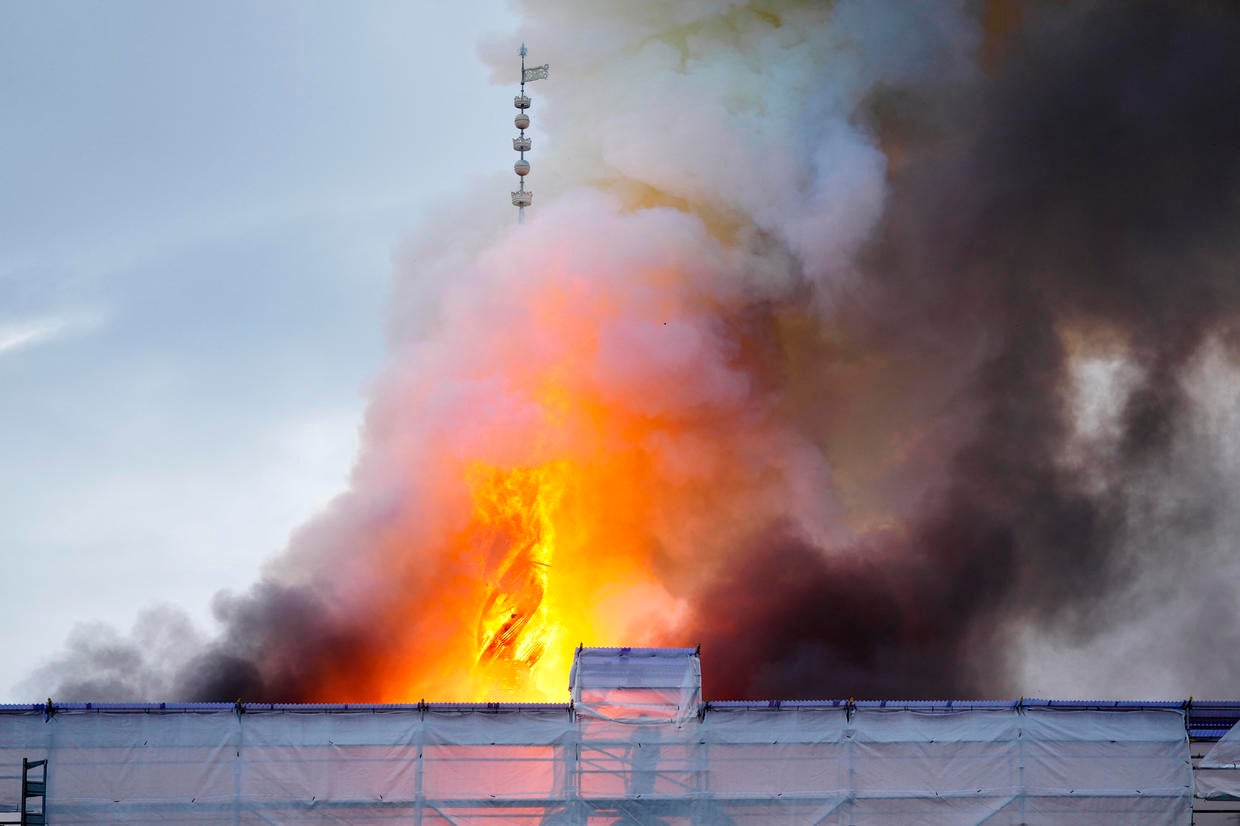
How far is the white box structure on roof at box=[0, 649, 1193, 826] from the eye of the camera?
40.7 metres

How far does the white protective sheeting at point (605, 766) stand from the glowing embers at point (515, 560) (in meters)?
15.3

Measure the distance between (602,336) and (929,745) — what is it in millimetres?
23820

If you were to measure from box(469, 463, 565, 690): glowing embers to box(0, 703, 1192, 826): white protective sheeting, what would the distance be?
15.3 metres

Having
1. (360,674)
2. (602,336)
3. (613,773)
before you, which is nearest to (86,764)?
(613,773)

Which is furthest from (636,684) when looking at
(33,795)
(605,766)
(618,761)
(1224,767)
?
(1224,767)

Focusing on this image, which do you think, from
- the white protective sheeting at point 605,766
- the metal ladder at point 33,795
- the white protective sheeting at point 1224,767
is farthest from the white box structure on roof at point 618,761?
the white protective sheeting at point 1224,767

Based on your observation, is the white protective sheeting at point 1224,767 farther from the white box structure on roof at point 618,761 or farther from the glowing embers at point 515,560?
the glowing embers at point 515,560

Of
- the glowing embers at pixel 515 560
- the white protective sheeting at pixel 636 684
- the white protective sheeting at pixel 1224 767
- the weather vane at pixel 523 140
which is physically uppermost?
the weather vane at pixel 523 140

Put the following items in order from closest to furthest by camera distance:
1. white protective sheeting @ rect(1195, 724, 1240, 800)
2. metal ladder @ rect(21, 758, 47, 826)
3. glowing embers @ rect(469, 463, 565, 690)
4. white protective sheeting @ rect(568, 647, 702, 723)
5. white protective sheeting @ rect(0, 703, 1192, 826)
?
metal ladder @ rect(21, 758, 47, 826)
white protective sheeting @ rect(0, 703, 1192, 826)
white protective sheeting @ rect(568, 647, 702, 723)
white protective sheeting @ rect(1195, 724, 1240, 800)
glowing embers @ rect(469, 463, 565, 690)

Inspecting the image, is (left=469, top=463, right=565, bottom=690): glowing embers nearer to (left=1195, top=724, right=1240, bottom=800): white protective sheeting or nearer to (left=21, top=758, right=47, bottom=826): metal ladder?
(left=21, top=758, right=47, bottom=826): metal ladder

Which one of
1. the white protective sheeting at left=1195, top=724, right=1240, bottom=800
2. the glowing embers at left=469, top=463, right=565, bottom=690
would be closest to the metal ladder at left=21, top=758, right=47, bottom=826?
the glowing embers at left=469, top=463, right=565, bottom=690

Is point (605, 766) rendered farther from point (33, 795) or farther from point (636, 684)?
point (33, 795)

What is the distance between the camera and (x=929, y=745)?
42.7 m

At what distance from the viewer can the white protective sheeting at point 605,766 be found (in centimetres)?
4066
